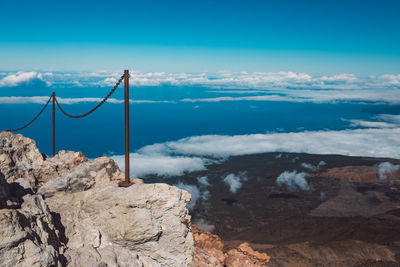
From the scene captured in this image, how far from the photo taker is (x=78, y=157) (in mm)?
15727

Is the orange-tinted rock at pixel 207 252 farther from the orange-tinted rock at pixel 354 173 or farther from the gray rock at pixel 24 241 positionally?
the orange-tinted rock at pixel 354 173

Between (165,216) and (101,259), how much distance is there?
280cm

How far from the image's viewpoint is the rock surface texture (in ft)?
28.1

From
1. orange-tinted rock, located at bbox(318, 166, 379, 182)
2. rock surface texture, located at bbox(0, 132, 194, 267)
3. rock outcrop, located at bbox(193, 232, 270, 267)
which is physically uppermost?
rock surface texture, located at bbox(0, 132, 194, 267)

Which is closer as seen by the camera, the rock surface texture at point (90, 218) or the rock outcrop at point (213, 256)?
the rock surface texture at point (90, 218)

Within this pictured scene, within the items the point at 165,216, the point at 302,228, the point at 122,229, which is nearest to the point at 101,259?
the point at 122,229

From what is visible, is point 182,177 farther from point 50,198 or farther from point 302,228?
point 50,198

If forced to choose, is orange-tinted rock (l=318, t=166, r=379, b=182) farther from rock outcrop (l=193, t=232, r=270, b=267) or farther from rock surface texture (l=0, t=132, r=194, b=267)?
rock surface texture (l=0, t=132, r=194, b=267)

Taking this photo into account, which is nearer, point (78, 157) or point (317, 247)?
point (78, 157)

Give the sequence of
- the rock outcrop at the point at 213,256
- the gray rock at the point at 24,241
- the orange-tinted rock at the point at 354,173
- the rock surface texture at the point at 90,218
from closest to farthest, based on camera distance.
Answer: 1. the gray rock at the point at 24,241
2. the rock surface texture at the point at 90,218
3. the rock outcrop at the point at 213,256
4. the orange-tinted rock at the point at 354,173

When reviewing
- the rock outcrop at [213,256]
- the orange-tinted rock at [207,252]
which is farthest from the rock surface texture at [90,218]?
the rock outcrop at [213,256]

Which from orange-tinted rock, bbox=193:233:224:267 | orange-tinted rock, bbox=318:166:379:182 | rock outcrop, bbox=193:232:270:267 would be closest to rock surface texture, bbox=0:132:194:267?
orange-tinted rock, bbox=193:233:224:267

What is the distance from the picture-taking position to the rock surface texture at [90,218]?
8.58 m

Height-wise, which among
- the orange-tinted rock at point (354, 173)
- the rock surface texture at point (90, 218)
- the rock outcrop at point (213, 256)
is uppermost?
the rock surface texture at point (90, 218)
